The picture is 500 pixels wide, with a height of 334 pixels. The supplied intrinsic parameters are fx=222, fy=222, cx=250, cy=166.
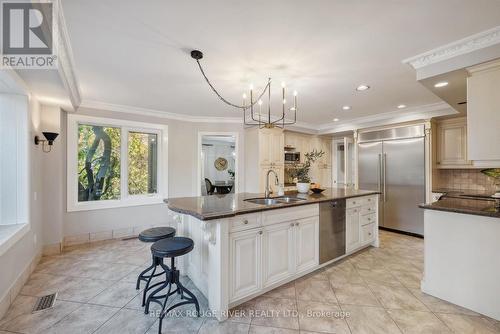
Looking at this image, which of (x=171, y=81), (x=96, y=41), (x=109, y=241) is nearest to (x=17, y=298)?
(x=109, y=241)

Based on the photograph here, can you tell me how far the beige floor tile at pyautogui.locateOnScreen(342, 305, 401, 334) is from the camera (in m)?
1.80

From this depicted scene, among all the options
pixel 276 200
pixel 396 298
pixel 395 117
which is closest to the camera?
pixel 396 298

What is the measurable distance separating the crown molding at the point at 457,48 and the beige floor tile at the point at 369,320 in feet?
8.15

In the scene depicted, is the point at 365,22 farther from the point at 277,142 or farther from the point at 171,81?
the point at 277,142

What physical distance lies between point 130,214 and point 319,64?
404 centimetres

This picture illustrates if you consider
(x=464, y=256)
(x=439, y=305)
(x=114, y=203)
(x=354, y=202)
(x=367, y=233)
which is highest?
(x=354, y=202)

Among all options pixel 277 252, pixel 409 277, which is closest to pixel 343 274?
pixel 409 277

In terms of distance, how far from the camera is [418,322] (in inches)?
74.5

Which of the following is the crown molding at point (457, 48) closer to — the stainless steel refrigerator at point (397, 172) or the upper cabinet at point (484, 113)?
the upper cabinet at point (484, 113)

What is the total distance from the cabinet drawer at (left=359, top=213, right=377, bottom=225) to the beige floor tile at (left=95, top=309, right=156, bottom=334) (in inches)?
120

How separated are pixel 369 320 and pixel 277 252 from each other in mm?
956

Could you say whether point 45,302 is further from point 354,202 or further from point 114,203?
point 354,202

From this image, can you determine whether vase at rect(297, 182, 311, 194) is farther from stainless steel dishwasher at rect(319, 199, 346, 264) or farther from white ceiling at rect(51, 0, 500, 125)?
white ceiling at rect(51, 0, 500, 125)

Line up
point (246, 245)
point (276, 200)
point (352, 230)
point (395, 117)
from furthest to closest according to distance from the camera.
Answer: point (395, 117), point (352, 230), point (276, 200), point (246, 245)
